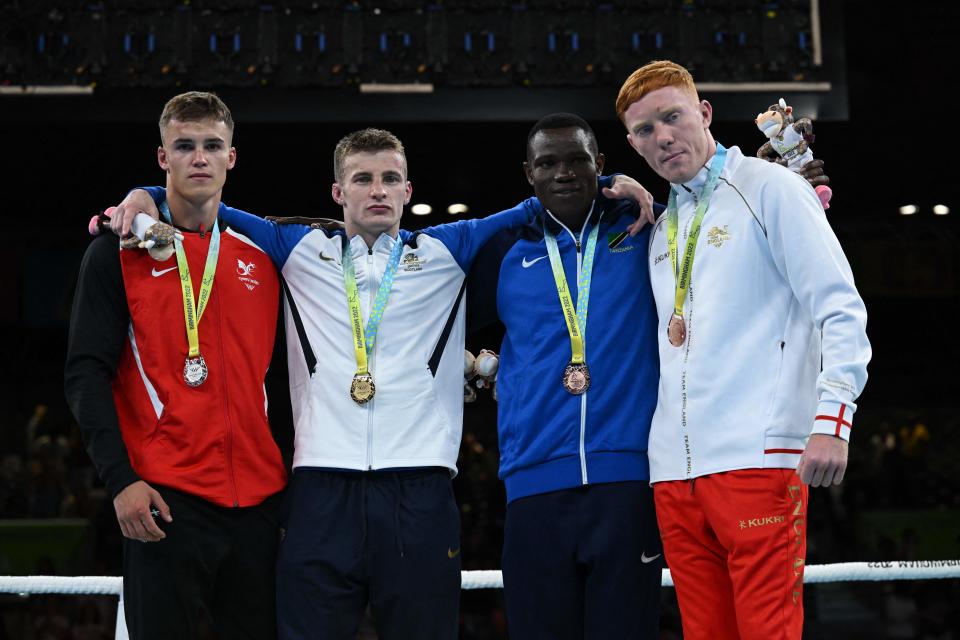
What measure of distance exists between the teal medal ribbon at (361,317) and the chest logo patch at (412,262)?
2 cm

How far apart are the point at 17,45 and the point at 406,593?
698 centimetres

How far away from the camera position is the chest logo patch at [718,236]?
2650mm

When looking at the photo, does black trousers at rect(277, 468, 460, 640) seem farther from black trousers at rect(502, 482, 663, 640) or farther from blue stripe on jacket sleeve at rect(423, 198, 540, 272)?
blue stripe on jacket sleeve at rect(423, 198, 540, 272)

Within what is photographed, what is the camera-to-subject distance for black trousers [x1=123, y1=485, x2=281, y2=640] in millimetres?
2701

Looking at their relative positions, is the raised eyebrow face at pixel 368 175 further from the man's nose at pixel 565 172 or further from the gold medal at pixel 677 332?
the gold medal at pixel 677 332

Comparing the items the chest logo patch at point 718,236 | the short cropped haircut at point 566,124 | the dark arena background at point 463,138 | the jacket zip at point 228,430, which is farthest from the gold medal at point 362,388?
the dark arena background at point 463,138

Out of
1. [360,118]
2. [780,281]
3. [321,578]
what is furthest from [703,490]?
[360,118]

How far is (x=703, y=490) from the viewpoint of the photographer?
8.27 ft

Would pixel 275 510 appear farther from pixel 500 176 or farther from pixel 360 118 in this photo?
pixel 500 176

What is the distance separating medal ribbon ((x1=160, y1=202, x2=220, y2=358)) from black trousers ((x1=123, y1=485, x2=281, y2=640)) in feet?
1.33

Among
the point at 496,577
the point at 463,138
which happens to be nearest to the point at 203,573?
the point at 496,577

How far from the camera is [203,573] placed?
2.75 meters

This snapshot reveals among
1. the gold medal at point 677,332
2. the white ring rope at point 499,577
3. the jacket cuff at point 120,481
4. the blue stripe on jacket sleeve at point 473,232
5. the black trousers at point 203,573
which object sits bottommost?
the white ring rope at point 499,577

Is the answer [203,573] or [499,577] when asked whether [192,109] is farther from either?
[499,577]
